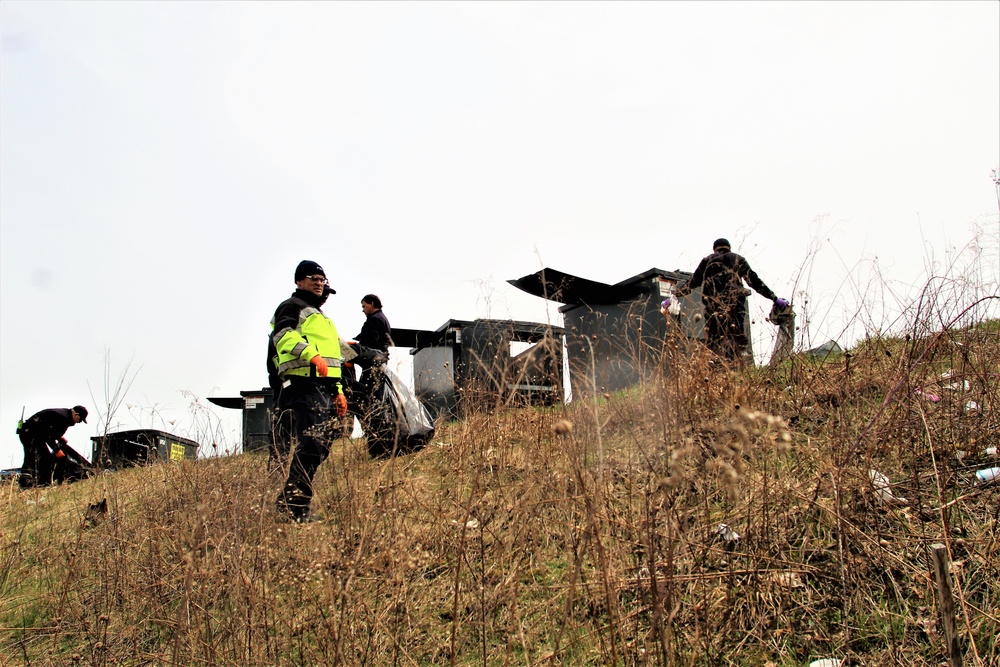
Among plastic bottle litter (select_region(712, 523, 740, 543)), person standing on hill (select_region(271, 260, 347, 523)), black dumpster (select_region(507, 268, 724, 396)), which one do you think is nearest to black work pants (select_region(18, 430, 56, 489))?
person standing on hill (select_region(271, 260, 347, 523))

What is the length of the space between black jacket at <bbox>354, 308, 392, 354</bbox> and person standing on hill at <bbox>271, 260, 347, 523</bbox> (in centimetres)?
211

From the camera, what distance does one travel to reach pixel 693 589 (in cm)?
255

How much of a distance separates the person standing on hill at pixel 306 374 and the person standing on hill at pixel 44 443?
573 centimetres

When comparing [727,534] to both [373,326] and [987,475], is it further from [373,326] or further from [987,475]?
[373,326]

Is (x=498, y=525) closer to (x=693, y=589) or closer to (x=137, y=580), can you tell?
(x=693, y=589)

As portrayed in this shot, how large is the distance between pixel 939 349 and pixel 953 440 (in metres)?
0.82

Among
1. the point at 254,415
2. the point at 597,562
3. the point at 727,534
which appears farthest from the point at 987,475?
the point at 254,415

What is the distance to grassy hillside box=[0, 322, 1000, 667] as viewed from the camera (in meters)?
2.27

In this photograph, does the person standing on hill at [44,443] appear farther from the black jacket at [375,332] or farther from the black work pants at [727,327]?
the black work pants at [727,327]

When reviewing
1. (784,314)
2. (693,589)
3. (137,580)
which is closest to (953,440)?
(693,589)

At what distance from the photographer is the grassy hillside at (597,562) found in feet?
7.45

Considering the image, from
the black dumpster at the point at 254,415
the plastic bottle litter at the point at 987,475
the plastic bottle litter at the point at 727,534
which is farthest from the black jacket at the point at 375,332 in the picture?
the plastic bottle litter at the point at 987,475

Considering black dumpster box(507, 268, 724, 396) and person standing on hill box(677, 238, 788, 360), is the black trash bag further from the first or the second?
person standing on hill box(677, 238, 788, 360)

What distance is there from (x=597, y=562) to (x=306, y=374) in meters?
2.14
